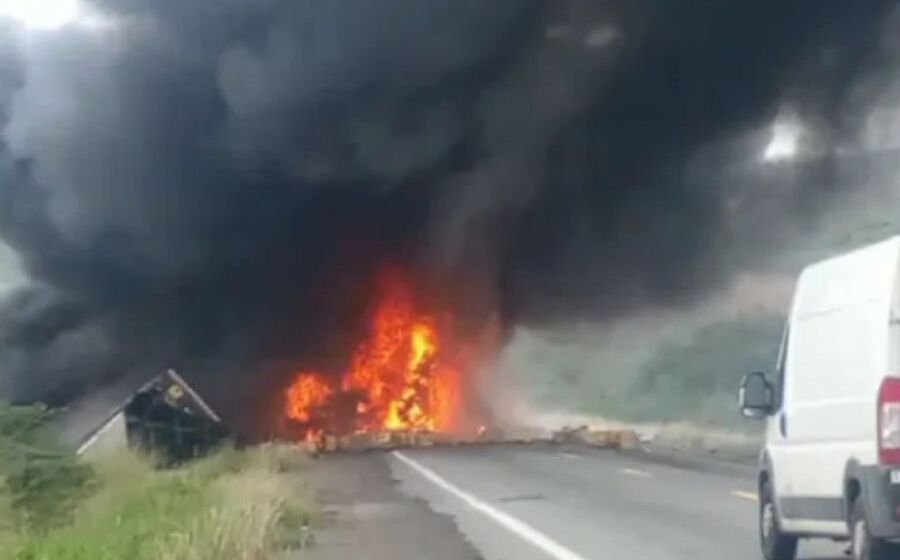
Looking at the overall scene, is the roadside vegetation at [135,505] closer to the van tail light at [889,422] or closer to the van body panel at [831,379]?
the van body panel at [831,379]

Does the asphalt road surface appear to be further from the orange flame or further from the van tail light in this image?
the orange flame

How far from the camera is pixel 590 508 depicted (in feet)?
78.9

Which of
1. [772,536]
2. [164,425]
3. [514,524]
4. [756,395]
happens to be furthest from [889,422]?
[164,425]

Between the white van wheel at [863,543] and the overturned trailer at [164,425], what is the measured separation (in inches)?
1051

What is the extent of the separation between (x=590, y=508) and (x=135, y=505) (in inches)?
232

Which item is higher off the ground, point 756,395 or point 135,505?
point 756,395

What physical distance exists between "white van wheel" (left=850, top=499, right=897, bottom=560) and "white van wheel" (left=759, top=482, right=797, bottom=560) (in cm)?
202

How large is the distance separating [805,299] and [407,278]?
45132 millimetres

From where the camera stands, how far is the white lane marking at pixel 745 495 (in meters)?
24.7

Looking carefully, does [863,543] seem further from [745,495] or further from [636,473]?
[636,473]

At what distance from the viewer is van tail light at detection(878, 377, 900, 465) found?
1249 centimetres

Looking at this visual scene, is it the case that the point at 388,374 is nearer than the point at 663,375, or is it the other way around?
the point at 388,374

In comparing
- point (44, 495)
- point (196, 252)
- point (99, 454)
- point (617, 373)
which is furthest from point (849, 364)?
point (617, 373)

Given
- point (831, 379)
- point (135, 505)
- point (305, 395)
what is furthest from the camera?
point (305, 395)
